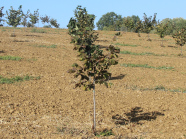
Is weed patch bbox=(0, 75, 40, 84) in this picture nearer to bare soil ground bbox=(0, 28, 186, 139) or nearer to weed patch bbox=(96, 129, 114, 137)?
bare soil ground bbox=(0, 28, 186, 139)

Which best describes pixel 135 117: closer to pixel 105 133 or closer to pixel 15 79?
pixel 105 133

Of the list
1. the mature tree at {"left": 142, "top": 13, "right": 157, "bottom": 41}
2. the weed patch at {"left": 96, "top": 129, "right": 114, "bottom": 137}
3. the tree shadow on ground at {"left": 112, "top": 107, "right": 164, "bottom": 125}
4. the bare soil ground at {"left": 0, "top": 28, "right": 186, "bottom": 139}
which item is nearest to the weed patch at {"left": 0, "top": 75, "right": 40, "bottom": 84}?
the bare soil ground at {"left": 0, "top": 28, "right": 186, "bottom": 139}

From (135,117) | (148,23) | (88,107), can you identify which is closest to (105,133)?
(135,117)

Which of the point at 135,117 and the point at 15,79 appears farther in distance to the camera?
the point at 15,79

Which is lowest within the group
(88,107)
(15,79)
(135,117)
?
(135,117)

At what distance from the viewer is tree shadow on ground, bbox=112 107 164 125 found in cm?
760

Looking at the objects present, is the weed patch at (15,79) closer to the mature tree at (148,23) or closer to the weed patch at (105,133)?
the weed patch at (105,133)

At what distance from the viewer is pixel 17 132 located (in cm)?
645

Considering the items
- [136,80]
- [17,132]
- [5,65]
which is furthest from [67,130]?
[5,65]

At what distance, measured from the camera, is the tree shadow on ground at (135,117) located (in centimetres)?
760

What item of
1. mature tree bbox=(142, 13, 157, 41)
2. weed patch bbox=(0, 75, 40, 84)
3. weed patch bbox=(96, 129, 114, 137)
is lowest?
weed patch bbox=(96, 129, 114, 137)

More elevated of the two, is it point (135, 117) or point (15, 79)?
point (15, 79)

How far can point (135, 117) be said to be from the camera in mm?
7934

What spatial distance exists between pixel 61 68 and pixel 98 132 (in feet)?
30.6
